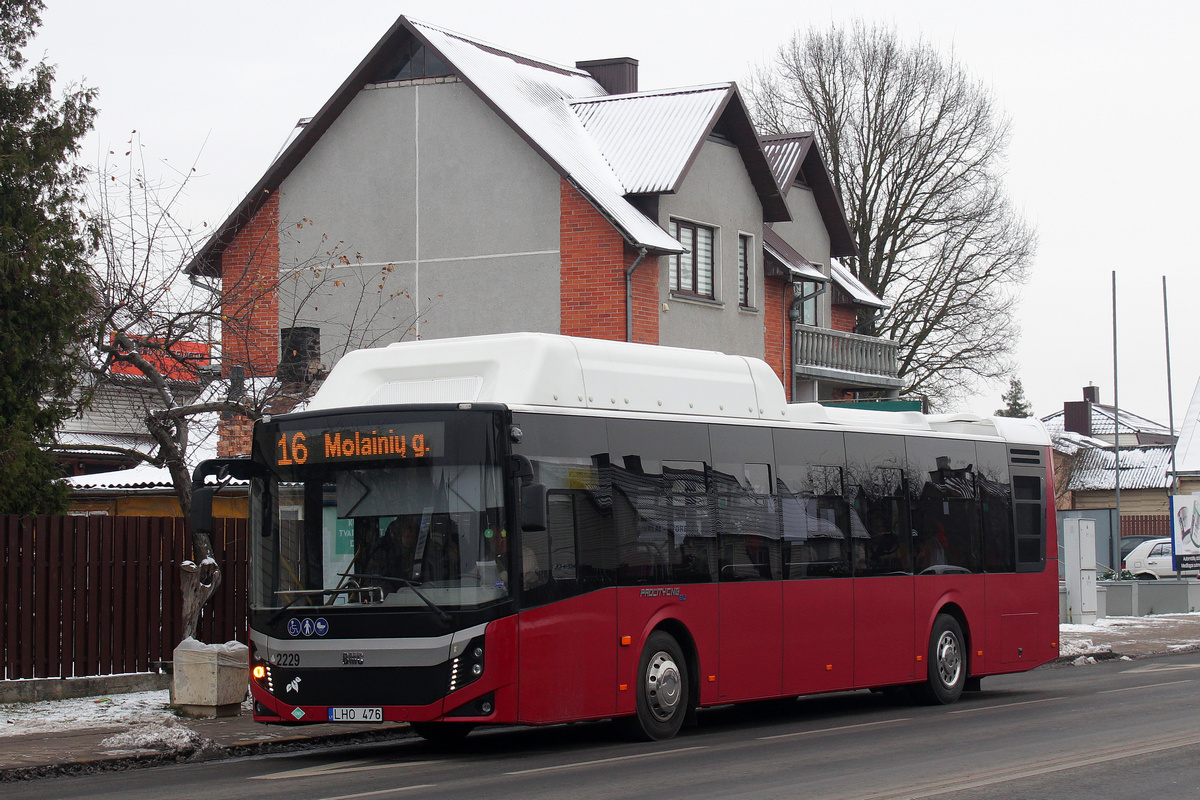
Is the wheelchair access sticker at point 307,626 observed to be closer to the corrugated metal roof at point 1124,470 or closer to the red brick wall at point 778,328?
the red brick wall at point 778,328

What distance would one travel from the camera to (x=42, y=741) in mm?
13242

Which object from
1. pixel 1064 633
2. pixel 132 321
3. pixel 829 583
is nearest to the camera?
pixel 829 583

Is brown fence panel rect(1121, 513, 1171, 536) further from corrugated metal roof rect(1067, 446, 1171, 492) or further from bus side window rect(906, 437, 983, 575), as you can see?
bus side window rect(906, 437, 983, 575)

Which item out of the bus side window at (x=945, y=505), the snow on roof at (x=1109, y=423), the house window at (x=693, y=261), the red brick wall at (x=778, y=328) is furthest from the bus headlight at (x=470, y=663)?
the snow on roof at (x=1109, y=423)

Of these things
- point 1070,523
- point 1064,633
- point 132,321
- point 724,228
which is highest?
point 724,228

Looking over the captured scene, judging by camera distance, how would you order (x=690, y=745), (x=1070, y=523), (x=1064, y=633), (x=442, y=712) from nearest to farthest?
(x=442, y=712) < (x=690, y=745) < (x=1064, y=633) < (x=1070, y=523)

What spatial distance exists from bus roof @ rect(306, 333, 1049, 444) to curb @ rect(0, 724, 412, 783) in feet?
9.55

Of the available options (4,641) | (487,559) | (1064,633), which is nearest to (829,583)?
(487,559)

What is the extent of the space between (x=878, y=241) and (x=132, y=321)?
3213 centimetres

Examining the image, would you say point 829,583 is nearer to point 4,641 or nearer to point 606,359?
point 606,359

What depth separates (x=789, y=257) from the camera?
34.6 meters

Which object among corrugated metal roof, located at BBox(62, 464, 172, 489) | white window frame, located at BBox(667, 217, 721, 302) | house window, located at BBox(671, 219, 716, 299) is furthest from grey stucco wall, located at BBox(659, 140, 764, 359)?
corrugated metal roof, located at BBox(62, 464, 172, 489)

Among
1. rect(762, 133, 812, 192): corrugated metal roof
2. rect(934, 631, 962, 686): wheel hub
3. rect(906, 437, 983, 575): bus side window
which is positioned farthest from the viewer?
rect(762, 133, 812, 192): corrugated metal roof

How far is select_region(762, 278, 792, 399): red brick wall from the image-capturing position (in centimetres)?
3344
